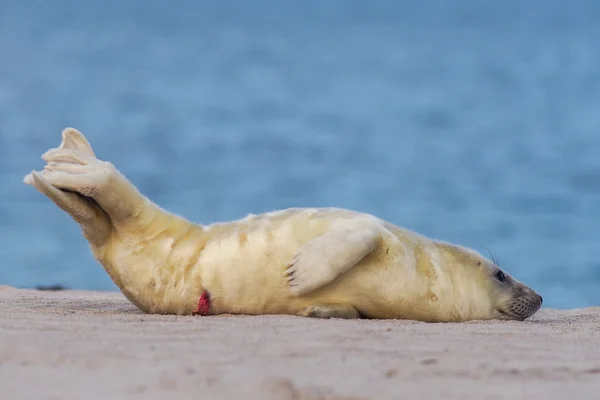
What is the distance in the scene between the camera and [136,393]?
9.11ft

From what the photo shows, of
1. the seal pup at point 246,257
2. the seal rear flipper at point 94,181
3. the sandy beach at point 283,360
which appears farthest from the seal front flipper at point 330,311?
the seal rear flipper at point 94,181

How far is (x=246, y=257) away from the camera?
18.1 ft

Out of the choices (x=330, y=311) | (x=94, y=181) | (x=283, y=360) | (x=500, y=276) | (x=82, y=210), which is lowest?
(x=283, y=360)

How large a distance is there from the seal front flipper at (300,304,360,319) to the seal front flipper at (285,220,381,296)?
0.10 metres

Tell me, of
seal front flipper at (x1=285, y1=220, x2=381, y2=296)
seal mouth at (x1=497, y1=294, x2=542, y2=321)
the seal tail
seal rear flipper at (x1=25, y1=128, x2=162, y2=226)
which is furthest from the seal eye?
the seal tail

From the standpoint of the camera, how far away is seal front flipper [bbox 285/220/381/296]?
5.35 m

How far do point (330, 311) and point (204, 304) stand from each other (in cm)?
70

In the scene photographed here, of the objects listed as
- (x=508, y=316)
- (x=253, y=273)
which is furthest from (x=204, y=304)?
(x=508, y=316)

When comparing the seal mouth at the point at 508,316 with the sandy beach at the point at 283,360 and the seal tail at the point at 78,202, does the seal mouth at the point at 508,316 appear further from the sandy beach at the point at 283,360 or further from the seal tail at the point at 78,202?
the seal tail at the point at 78,202

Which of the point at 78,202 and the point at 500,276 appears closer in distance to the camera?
the point at 78,202

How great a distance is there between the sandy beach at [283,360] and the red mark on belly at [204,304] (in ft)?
2.14

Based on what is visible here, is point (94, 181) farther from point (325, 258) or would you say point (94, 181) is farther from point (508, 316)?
point (508, 316)

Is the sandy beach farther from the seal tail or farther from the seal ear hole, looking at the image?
the seal ear hole

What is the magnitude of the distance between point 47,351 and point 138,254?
224 centimetres
